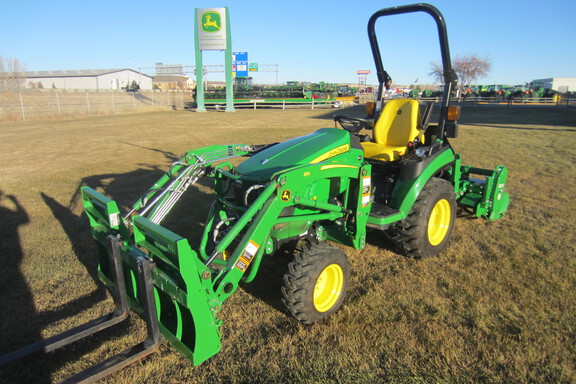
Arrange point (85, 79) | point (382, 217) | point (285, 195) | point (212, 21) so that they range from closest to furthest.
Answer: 1. point (285, 195)
2. point (382, 217)
3. point (212, 21)
4. point (85, 79)

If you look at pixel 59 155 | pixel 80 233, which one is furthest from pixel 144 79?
pixel 80 233

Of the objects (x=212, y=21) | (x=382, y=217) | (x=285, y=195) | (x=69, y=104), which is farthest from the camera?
(x=69, y=104)

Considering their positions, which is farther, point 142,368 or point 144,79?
point 144,79

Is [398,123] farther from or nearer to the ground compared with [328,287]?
farther from the ground

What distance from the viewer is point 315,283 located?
307 centimetres

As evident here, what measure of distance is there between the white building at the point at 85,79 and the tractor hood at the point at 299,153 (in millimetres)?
76221

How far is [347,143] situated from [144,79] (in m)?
91.9

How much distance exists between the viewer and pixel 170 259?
262cm

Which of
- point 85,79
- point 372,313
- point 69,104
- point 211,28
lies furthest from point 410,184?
point 85,79

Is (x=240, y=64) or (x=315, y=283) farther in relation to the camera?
(x=240, y=64)

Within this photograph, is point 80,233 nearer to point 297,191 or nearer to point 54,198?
point 54,198

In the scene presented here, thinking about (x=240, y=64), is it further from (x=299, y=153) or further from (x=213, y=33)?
(x=299, y=153)

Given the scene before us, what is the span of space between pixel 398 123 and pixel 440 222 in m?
1.27

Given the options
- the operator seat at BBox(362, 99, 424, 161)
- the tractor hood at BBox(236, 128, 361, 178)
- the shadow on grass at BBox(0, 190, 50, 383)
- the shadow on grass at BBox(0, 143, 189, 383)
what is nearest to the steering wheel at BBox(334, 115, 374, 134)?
the operator seat at BBox(362, 99, 424, 161)
